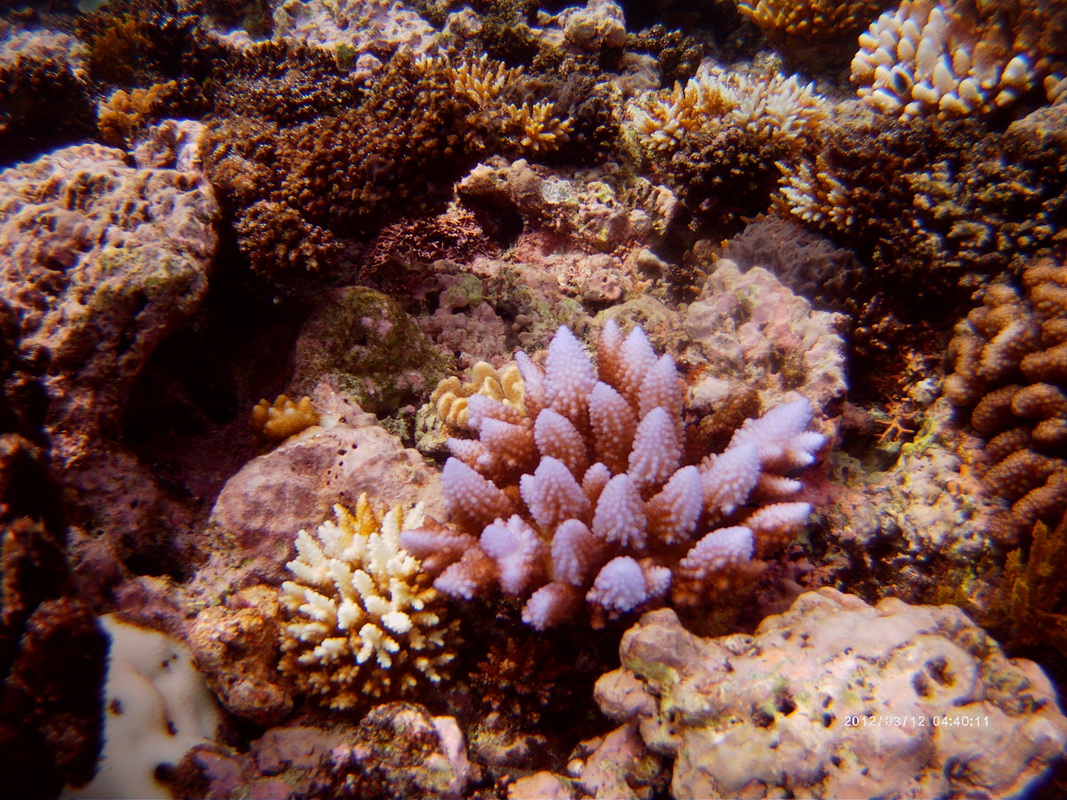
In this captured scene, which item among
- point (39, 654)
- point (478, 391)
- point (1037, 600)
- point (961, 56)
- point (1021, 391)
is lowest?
point (39, 654)

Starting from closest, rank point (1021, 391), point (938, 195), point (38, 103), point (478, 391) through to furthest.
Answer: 1. point (1021, 391)
2. point (478, 391)
3. point (938, 195)
4. point (38, 103)

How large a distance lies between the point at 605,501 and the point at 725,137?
157 inches

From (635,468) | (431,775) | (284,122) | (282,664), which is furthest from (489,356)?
(284,122)

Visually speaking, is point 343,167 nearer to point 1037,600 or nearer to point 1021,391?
point 1021,391

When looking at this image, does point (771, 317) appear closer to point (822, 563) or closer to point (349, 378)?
point (822, 563)

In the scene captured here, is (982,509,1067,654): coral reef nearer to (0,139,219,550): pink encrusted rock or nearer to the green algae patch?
the green algae patch

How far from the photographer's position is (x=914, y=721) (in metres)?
1.65

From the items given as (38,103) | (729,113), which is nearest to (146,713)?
(729,113)

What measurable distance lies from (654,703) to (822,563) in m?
1.34

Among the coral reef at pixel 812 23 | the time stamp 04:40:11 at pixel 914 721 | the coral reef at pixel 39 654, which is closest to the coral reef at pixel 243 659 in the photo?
the coral reef at pixel 39 654

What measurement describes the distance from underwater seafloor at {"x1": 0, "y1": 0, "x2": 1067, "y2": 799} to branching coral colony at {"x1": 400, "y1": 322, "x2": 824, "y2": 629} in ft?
0.07

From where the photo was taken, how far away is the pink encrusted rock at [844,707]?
1.64 m

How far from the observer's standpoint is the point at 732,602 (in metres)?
2.15

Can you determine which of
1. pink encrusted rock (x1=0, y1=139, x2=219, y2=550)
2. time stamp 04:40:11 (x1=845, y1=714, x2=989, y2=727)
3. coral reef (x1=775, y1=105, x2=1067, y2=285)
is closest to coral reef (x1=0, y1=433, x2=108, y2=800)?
pink encrusted rock (x1=0, y1=139, x2=219, y2=550)
